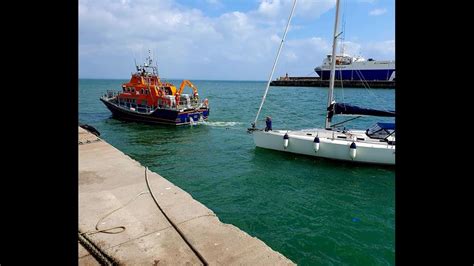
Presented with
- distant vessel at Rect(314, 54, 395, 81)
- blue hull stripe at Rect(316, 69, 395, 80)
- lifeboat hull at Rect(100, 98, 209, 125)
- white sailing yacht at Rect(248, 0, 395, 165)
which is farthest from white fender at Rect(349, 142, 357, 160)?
blue hull stripe at Rect(316, 69, 395, 80)

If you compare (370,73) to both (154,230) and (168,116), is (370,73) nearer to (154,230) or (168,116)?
(168,116)

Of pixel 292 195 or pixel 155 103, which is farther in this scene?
pixel 155 103

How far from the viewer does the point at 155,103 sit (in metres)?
30.1

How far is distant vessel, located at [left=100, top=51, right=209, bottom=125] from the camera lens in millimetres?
28636

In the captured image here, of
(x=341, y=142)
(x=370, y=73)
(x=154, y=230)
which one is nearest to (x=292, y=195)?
(x=341, y=142)

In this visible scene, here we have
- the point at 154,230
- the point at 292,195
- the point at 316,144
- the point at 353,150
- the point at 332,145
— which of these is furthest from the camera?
the point at 316,144

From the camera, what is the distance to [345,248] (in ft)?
25.1

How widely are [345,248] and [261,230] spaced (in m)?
2.20

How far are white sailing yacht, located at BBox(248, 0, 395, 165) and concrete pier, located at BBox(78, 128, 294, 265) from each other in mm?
9534

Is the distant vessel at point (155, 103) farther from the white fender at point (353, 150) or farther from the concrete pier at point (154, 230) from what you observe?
the concrete pier at point (154, 230)

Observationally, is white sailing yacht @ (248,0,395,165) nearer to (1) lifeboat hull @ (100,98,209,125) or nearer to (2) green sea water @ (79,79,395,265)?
(2) green sea water @ (79,79,395,265)

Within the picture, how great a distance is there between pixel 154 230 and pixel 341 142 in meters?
11.7
